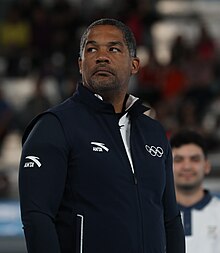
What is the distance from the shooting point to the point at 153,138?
11.0 feet

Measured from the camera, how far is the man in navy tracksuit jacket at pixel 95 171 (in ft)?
9.93

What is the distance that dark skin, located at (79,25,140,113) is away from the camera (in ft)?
10.4

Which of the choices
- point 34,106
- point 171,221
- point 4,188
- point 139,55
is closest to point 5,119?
point 34,106

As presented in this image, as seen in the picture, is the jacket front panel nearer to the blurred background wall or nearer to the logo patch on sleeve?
the logo patch on sleeve

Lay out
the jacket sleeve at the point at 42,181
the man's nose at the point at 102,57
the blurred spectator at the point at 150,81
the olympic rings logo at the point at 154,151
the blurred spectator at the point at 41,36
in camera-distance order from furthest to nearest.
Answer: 1. the blurred spectator at the point at 41,36
2. the blurred spectator at the point at 150,81
3. the olympic rings logo at the point at 154,151
4. the man's nose at the point at 102,57
5. the jacket sleeve at the point at 42,181

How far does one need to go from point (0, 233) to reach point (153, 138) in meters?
6.47

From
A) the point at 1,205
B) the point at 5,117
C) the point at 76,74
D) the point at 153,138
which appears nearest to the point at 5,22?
the point at 76,74

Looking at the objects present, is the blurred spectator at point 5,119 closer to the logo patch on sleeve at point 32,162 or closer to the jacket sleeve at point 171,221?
the jacket sleeve at point 171,221

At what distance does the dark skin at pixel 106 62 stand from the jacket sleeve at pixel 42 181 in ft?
0.74

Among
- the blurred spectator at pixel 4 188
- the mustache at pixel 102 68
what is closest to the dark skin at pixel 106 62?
the mustache at pixel 102 68

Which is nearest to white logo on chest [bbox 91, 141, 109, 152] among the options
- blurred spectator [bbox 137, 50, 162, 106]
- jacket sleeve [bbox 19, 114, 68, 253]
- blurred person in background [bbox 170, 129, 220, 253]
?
jacket sleeve [bbox 19, 114, 68, 253]

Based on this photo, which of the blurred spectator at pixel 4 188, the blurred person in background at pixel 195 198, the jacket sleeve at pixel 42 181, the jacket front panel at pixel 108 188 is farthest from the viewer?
the blurred spectator at pixel 4 188

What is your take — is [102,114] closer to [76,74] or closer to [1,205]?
[1,205]

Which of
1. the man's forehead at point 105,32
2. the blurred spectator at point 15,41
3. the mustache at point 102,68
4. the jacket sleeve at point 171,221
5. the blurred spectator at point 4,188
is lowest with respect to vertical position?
the jacket sleeve at point 171,221
